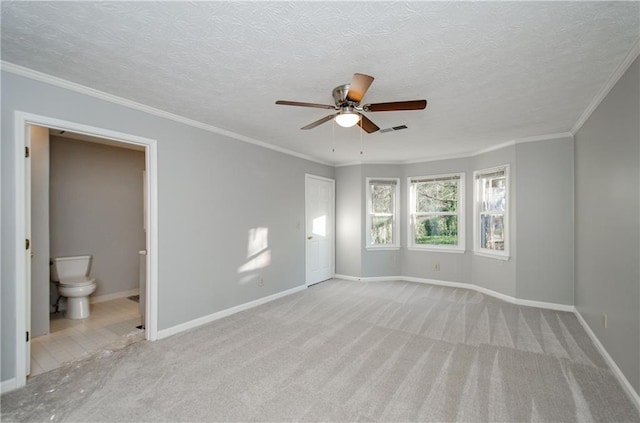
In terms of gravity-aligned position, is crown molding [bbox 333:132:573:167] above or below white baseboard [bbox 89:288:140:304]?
above

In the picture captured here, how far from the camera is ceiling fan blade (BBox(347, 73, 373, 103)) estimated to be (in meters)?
1.95

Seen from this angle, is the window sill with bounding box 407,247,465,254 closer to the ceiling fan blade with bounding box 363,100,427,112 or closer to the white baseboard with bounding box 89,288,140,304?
the ceiling fan blade with bounding box 363,100,427,112

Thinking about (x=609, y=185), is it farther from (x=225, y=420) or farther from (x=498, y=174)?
(x=225, y=420)

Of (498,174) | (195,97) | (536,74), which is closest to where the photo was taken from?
(536,74)

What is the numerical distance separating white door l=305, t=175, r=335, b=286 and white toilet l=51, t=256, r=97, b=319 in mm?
3323

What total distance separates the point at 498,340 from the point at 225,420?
9.34 ft

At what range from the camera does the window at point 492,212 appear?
4684 mm

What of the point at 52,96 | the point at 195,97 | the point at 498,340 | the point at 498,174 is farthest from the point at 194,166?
the point at 498,174

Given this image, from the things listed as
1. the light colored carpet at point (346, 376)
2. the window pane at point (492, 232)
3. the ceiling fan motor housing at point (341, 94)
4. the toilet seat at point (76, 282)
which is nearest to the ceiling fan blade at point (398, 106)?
the ceiling fan motor housing at point (341, 94)

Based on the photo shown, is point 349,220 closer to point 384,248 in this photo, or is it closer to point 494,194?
point 384,248

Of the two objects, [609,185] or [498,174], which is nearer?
[609,185]

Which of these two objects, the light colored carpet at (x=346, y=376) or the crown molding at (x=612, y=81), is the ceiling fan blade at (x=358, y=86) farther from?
the light colored carpet at (x=346, y=376)

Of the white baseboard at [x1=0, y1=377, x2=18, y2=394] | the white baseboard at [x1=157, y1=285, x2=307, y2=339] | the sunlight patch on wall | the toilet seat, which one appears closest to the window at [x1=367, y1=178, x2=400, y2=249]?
the white baseboard at [x1=157, y1=285, x2=307, y2=339]

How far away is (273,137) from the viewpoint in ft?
13.9
